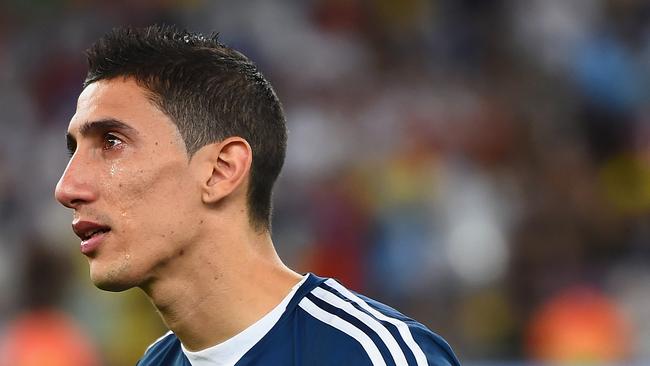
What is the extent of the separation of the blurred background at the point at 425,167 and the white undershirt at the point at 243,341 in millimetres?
3495

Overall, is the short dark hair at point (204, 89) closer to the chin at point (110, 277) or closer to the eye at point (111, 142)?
the eye at point (111, 142)

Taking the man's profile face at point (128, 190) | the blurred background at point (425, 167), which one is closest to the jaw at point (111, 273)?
the man's profile face at point (128, 190)

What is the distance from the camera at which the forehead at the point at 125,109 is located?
9.95 ft

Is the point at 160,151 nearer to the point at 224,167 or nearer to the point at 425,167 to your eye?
the point at 224,167

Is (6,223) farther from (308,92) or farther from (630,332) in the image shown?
(630,332)

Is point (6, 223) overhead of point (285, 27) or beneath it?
beneath

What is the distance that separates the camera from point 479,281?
775cm

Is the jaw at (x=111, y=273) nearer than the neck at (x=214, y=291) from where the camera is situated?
Yes


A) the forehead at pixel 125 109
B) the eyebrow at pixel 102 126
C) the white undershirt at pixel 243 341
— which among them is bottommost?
the white undershirt at pixel 243 341

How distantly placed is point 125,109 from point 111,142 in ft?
0.31

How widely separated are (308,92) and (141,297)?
255cm

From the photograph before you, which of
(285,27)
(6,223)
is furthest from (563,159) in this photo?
(6,223)

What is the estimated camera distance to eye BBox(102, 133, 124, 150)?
3041 millimetres

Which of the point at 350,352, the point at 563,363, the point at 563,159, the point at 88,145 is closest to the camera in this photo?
the point at 350,352
